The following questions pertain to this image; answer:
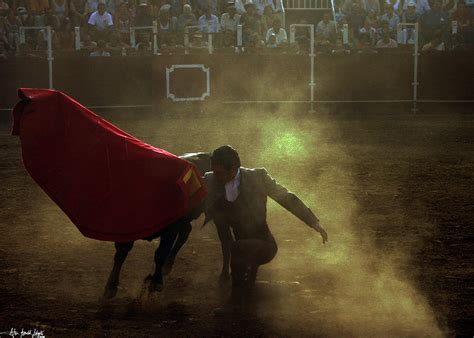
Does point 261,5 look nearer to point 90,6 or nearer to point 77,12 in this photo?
point 90,6

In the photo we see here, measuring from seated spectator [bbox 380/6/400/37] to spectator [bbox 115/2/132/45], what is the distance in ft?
17.5

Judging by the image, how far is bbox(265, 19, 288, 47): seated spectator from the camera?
1833 centimetres

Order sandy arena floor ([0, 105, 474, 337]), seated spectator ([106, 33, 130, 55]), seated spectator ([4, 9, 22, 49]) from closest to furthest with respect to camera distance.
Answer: sandy arena floor ([0, 105, 474, 337])
seated spectator ([4, 9, 22, 49])
seated spectator ([106, 33, 130, 55])

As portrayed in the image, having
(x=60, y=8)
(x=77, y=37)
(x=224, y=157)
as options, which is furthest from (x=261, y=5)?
(x=224, y=157)

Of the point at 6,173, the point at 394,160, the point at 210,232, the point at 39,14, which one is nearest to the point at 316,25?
the point at 39,14

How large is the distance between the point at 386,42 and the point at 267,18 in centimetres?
253

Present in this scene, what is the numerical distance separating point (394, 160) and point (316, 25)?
9.18 metres

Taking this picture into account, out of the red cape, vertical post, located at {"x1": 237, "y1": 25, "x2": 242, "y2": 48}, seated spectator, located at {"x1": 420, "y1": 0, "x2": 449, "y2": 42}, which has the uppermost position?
seated spectator, located at {"x1": 420, "y1": 0, "x2": 449, "y2": 42}

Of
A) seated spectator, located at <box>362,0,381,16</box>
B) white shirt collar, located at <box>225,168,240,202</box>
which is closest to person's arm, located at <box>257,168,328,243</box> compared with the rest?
white shirt collar, located at <box>225,168,240,202</box>

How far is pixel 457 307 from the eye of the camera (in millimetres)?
5238

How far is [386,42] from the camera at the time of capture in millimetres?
18422

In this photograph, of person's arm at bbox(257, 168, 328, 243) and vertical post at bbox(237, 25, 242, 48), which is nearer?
person's arm at bbox(257, 168, 328, 243)

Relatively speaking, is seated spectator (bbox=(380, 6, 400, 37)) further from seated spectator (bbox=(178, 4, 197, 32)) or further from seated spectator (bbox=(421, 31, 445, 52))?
seated spectator (bbox=(178, 4, 197, 32))

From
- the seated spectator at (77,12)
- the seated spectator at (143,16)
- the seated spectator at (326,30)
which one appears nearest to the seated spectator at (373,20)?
the seated spectator at (326,30)
